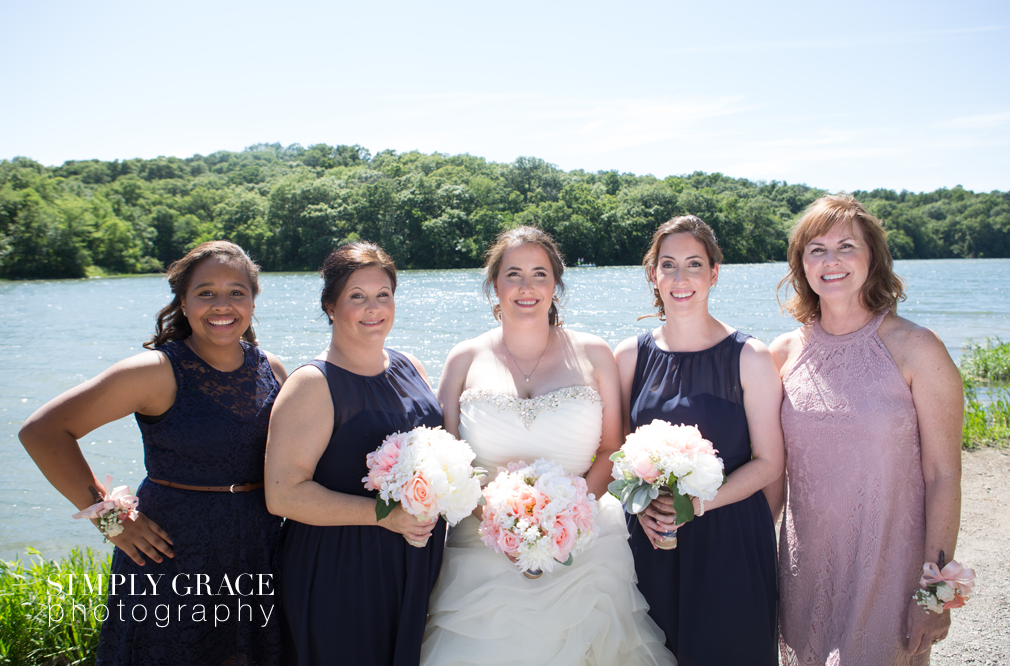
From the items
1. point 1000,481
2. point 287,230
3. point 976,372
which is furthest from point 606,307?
point 287,230

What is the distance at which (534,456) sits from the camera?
372 centimetres

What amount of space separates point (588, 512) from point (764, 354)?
1.42 m

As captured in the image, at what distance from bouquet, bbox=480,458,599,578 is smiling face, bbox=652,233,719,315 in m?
1.33

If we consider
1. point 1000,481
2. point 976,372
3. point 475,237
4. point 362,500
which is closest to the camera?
point 362,500

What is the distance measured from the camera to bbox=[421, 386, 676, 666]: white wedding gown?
3225 millimetres

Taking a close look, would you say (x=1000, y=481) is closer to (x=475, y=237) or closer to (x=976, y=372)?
(x=976, y=372)

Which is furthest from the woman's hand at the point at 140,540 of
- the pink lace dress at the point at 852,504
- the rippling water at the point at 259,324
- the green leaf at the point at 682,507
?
the rippling water at the point at 259,324

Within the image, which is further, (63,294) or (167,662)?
(63,294)

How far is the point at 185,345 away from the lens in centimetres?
342

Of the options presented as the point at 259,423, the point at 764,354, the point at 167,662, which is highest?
the point at 764,354

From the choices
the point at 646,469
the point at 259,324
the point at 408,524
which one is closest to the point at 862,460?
the point at 646,469

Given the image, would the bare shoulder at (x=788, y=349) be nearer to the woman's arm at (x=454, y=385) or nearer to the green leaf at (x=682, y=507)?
the green leaf at (x=682, y=507)

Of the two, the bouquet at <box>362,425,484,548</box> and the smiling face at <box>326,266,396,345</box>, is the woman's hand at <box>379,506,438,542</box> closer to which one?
the bouquet at <box>362,425,484,548</box>

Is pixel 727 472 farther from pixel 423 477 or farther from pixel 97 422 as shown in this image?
pixel 97 422
